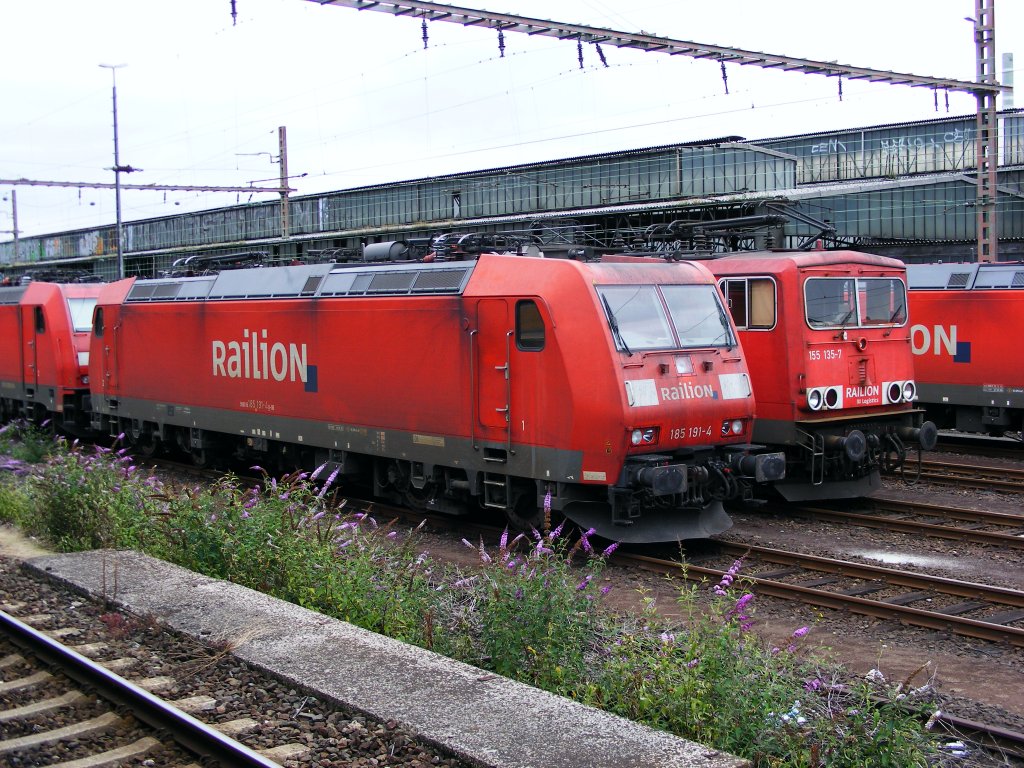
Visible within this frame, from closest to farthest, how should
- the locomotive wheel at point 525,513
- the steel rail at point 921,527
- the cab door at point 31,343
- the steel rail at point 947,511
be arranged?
the locomotive wheel at point 525,513, the steel rail at point 921,527, the steel rail at point 947,511, the cab door at point 31,343

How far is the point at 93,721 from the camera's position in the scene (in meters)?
6.28

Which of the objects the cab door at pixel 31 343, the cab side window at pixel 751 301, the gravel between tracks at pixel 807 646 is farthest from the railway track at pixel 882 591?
the cab door at pixel 31 343

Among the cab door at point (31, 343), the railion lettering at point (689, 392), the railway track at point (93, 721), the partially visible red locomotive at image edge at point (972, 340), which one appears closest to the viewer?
the railway track at point (93, 721)

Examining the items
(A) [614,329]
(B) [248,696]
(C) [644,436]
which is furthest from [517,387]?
(B) [248,696]

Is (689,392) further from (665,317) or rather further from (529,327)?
(529,327)

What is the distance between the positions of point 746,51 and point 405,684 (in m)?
14.5

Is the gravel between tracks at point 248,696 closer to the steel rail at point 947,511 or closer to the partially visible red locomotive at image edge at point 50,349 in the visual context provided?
the steel rail at point 947,511

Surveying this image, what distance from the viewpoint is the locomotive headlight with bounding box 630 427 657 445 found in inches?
422

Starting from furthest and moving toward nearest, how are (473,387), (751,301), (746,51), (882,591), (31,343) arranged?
(31,343) → (746,51) → (751,301) → (473,387) → (882,591)

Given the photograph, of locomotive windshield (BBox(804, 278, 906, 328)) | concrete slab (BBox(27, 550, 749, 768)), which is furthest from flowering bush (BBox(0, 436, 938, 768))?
locomotive windshield (BBox(804, 278, 906, 328))

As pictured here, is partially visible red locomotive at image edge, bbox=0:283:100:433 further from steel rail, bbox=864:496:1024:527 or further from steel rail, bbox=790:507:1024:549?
steel rail, bbox=864:496:1024:527

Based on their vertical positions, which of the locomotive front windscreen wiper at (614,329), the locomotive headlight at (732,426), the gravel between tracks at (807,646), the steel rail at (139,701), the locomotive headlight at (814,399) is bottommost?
the gravel between tracks at (807,646)

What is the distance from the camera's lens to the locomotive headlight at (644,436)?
10.7m

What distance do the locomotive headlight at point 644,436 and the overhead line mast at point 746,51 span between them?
6.77m
